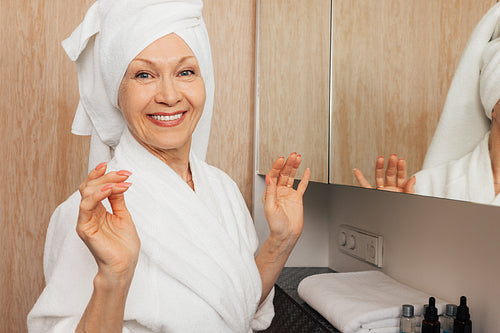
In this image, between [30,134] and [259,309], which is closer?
[259,309]

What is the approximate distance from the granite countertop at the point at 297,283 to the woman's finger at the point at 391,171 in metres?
0.37

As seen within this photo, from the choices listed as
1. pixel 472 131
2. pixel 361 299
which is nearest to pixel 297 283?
pixel 361 299

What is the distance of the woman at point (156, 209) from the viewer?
2.67 ft

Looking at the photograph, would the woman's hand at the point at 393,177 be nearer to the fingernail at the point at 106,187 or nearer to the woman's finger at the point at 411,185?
the woman's finger at the point at 411,185

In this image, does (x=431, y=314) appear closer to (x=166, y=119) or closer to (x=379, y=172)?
(x=379, y=172)

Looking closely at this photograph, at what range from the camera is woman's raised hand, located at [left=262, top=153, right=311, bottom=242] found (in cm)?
101

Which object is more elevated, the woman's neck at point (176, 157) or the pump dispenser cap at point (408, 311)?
the woman's neck at point (176, 157)

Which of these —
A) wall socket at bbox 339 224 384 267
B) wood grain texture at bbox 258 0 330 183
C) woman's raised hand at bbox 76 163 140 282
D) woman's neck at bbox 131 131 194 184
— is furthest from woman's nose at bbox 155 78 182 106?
wall socket at bbox 339 224 384 267

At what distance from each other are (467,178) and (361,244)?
2.47ft

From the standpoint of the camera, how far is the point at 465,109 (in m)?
0.85

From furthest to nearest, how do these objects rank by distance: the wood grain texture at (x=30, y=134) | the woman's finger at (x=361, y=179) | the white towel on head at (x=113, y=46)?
the wood grain texture at (x=30, y=134) → the woman's finger at (x=361, y=179) → the white towel on head at (x=113, y=46)

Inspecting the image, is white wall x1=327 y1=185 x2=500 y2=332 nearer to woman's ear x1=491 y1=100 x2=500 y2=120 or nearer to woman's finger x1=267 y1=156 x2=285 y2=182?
woman's ear x1=491 y1=100 x2=500 y2=120

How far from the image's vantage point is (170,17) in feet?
3.01

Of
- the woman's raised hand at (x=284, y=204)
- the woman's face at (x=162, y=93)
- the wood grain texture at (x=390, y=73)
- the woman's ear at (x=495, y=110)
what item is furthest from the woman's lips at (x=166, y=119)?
the woman's ear at (x=495, y=110)
